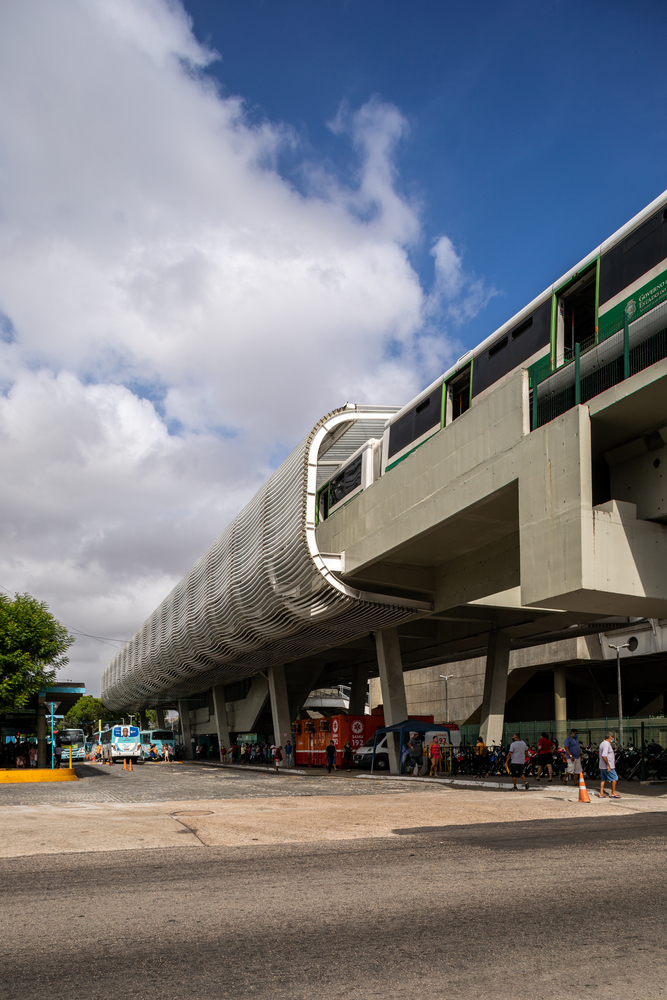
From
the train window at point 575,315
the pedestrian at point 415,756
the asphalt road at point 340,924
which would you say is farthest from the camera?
the pedestrian at point 415,756

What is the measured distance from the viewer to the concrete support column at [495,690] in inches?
1366

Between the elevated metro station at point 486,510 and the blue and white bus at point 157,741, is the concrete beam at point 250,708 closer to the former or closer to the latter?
the blue and white bus at point 157,741

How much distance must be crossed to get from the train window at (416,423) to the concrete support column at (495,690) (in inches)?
473

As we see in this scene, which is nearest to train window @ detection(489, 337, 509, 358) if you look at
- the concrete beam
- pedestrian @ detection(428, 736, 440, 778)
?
pedestrian @ detection(428, 736, 440, 778)

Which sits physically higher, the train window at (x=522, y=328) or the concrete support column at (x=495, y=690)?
the train window at (x=522, y=328)

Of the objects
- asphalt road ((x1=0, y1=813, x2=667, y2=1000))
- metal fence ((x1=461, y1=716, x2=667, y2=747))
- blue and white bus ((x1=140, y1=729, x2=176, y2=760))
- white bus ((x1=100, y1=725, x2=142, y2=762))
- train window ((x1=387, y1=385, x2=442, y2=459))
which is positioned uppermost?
train window ((x1=387, y1=385, x2=442, y2=459))

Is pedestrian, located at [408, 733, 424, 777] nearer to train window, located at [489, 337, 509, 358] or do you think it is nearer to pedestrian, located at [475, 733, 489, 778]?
pedestrian, located at [475, 733, 489, 778]

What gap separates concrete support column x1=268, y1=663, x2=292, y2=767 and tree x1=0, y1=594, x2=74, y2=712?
39.9ft

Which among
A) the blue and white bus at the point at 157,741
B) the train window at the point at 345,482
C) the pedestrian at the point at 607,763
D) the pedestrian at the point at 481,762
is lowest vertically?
the blue and white bus at the point at 157,741

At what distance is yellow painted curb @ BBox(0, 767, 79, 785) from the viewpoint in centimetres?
3150

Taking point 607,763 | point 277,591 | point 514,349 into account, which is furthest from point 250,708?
point 607,763

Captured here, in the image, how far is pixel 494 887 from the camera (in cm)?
753

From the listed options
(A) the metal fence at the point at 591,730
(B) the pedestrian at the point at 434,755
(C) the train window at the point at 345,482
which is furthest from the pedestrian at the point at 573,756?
(C) the train window at the point at 345,482

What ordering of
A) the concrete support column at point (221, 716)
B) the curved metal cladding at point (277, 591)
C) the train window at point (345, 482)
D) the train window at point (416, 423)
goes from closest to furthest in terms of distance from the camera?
the train window at point (416, 423) < the train window at point (345, 482) < the curved metal cladding at point (277, 591) < the concrete support column at point (221, 716)
